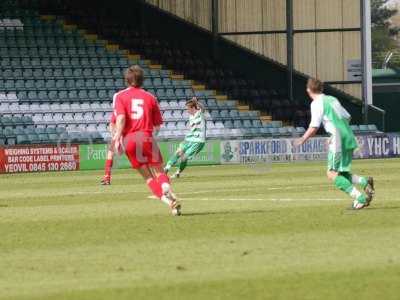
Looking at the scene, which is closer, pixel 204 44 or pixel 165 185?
pixel 165 185

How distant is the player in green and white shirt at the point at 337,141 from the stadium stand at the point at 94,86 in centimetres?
2424

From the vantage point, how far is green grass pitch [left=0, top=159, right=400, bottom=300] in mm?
10672

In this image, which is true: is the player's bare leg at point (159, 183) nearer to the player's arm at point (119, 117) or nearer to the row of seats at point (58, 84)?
the player's arm at point (119, 117)

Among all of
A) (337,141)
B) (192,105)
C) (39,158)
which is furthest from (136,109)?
(39,158)

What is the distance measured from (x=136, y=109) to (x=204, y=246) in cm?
430

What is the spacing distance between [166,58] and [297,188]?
24.9m

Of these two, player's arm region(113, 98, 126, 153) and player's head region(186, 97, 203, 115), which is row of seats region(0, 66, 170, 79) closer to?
player's head region(186, 97, 203, 115)

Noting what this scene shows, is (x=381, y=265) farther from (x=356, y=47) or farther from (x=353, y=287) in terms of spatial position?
(x=356, y=47)

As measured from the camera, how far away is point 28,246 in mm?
14367

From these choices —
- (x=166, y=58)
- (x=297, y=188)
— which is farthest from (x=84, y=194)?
(x=166, y=58)

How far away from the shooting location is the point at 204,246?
13859 mm

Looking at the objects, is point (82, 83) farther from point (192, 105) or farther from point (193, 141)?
point (192, 105)

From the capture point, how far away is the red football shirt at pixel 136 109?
58.1ft

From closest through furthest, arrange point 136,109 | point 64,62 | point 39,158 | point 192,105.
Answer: point 136,109 < point 192,105 < point 39,158 < point 64,62
